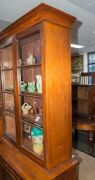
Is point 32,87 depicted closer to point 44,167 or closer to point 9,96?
point 9,96

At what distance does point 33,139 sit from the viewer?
5.85 ft

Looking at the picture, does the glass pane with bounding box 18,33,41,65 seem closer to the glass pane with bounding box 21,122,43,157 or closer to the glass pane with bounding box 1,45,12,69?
the glass pane with bounding box 1,45,12,69

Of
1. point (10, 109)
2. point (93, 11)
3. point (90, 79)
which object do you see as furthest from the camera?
point (90, 79)

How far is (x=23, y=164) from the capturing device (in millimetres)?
1693

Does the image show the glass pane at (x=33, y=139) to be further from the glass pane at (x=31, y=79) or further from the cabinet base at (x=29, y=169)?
the glass pane at (x=31, y=79)

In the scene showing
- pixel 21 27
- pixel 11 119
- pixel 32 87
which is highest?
pixel 21 27

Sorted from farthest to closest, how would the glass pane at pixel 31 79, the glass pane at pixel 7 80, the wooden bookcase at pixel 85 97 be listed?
the wooden bookcase at pixel 85 97 → the glass pane at pixel 7 80 → the glass pane at pixel 31 79

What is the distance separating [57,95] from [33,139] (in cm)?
61

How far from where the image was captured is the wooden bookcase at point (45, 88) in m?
1.41

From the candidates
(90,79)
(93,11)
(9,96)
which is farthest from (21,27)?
(90,79)

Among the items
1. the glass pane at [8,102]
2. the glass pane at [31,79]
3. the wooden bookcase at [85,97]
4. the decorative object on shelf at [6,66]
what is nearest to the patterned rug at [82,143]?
the wooden bookcase at [85,97]

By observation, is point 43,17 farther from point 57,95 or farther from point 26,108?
point 26,108

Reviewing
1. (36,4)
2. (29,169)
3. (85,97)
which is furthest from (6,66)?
(85,97)

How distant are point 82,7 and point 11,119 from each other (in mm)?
1965
